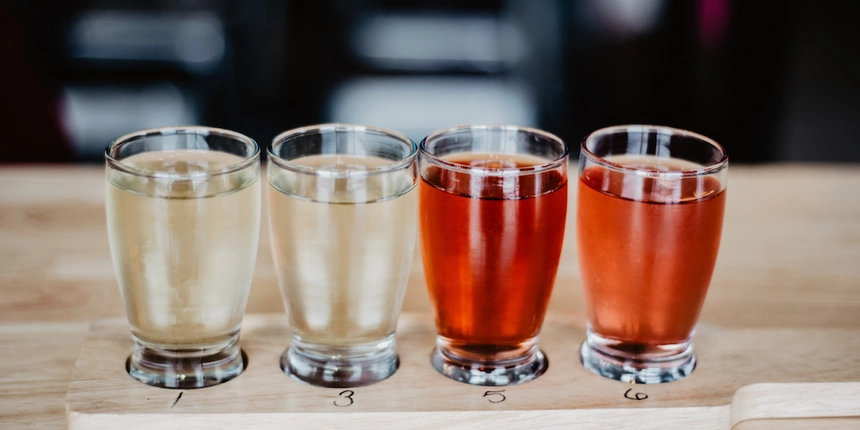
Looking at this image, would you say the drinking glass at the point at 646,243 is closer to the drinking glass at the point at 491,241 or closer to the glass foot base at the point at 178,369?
the drinking glass at the point at 491,241

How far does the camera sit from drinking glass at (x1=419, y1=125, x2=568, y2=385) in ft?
2.37

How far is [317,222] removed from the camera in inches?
27.7

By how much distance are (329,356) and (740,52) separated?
171cm

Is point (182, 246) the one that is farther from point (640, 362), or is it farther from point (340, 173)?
point (640, 362)

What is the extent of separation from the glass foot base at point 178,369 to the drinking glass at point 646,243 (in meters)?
0.33

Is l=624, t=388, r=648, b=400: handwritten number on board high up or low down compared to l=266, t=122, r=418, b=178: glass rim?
down

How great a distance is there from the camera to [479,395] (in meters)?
0.75

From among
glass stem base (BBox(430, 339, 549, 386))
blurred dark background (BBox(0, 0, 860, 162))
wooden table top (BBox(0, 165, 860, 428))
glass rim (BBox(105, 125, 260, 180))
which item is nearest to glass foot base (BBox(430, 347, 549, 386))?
glass stem base (BBox(430, 339, 549, 386))

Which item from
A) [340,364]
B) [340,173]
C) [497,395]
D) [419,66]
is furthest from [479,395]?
[419,66]

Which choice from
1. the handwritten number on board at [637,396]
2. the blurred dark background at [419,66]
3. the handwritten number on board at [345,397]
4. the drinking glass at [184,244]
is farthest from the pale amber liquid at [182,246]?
the blurred dark background at [419,66]

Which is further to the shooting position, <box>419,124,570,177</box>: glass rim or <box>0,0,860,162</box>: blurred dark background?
<box>0,0,860,162</box>: blurred dark background

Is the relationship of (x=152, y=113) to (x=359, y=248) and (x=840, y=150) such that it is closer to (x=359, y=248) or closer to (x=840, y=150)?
Result: (x=359, y=248)

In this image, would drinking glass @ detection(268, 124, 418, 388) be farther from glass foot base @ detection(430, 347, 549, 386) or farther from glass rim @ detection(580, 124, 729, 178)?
glass rim @ detection(580, 124, 729, 178)

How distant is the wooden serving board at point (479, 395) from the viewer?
718mm
